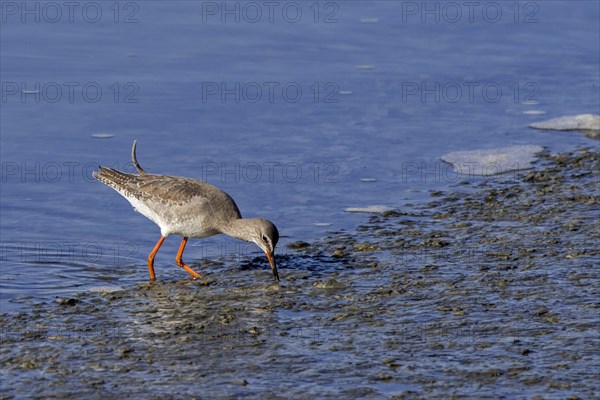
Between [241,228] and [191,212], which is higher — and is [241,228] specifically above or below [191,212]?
below

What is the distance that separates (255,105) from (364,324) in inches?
275

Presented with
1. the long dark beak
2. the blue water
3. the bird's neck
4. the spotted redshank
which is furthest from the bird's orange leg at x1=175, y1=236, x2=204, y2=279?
the long dark beak

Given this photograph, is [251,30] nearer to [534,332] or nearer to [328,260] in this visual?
[328,260]

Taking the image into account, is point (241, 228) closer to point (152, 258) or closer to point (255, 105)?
point (152, 258)

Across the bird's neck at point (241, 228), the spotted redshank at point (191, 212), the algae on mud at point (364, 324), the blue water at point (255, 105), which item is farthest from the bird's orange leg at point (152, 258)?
the bird's neck at point (241, 228)

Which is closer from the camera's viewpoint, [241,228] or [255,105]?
[241,228]

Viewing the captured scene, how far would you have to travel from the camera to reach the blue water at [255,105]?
37.5 ft

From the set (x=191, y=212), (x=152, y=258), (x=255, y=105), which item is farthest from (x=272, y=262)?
(x=255, y=105)

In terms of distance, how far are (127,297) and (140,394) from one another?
2405 mm

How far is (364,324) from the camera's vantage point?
8391mm

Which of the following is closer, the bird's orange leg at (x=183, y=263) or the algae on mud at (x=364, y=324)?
the algae on mud at (x=364, y=324)

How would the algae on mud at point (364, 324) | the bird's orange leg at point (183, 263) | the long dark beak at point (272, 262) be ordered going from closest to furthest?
the algae on mud at point (364, 324), the long dark beak at point (272, 262), the bird's orange leg at point (183, 263)

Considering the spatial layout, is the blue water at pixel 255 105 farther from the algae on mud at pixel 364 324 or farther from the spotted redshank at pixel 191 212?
the algae on mud at pixel 364 324

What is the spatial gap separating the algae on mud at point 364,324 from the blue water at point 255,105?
86cm
